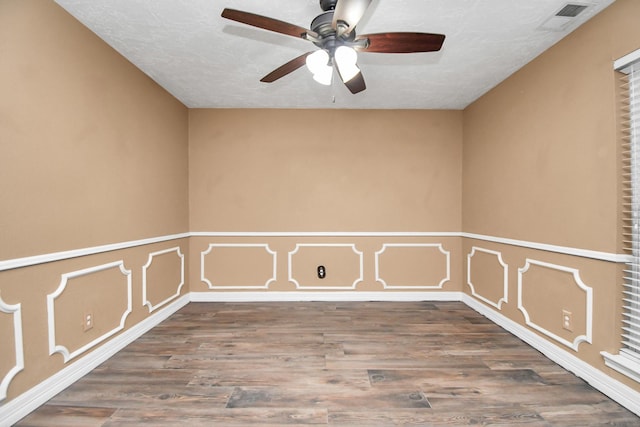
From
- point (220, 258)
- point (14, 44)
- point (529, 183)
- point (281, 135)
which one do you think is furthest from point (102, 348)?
point (529, 183)

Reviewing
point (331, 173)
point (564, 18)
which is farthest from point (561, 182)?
point (331, 173)

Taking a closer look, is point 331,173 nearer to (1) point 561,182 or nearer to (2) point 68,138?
(1) point 561,182

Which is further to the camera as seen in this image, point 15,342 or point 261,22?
point 15,342

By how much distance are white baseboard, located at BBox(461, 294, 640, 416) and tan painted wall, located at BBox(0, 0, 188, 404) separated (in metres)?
3.47

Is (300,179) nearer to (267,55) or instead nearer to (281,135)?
(281,135)

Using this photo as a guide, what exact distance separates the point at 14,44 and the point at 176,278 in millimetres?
2537

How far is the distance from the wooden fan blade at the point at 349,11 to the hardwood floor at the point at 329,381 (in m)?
2.08

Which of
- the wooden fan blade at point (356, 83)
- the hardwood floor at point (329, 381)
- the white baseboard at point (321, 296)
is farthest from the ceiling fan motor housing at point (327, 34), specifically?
the white baseboard at point (321, 296)

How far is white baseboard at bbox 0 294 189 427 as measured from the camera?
1699 mm

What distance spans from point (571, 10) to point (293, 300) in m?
3.65

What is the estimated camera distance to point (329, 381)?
2094 millimetres

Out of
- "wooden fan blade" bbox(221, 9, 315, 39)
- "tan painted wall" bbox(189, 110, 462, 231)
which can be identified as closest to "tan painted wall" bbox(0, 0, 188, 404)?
"tan painted wall" bbox(189, 110, 462, 231)

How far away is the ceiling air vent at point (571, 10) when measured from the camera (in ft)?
6.39

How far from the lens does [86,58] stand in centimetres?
222
